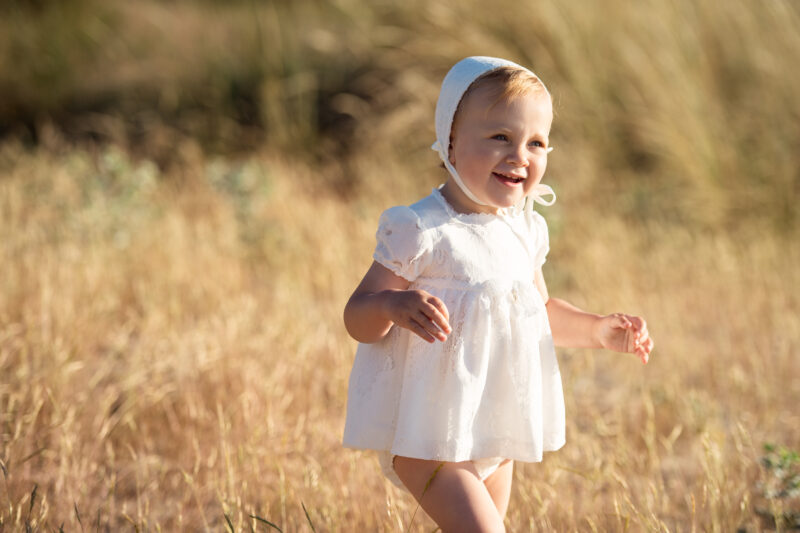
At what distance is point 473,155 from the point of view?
1.65 m

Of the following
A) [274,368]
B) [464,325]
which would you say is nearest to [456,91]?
[464,325]

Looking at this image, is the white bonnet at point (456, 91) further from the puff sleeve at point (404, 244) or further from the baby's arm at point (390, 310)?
the baby's arm at point (390, 310)

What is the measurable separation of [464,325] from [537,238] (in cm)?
34

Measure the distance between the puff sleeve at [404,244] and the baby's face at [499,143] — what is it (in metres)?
0.15

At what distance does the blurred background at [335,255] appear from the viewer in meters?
2.28

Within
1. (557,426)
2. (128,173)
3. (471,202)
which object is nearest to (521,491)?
(557,426)

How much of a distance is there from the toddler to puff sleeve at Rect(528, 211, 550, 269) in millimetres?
107

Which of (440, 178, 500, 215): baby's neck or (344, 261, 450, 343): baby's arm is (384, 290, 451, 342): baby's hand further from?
(440, 178, 500, 215): baby's neck

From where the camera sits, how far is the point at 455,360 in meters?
1.60

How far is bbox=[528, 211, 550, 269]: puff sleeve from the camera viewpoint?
1836 millimetres

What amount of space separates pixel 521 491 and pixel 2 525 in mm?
1218

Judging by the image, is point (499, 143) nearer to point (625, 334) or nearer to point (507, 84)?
point (507, 84)

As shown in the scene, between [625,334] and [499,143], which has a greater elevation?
[499,143]

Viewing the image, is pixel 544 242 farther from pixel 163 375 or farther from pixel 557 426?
pixel 163 375
